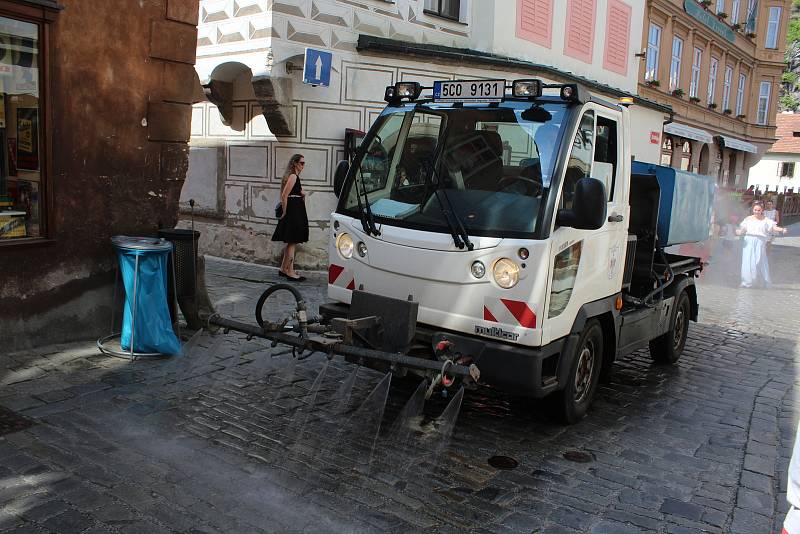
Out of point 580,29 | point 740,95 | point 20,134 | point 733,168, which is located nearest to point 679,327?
point 20,134

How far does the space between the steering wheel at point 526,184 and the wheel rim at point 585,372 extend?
53.1 inches

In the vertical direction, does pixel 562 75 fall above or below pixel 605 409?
above

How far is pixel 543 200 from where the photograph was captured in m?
4.71

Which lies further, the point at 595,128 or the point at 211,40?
the point at 211,40

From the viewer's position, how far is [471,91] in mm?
5184

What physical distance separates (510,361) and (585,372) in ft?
3.81

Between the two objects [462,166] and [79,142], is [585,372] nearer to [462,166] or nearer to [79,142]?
[462,166]

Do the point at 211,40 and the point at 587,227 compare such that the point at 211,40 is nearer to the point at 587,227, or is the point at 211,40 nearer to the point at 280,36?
the point at 280,36

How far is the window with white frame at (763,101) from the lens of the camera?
3406cm

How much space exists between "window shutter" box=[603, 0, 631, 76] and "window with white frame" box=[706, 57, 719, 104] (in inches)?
456

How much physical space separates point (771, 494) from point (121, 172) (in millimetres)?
6029

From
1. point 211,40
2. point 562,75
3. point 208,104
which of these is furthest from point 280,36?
point 562,75

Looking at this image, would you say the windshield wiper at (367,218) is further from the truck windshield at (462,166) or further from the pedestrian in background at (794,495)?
the pedestrian in background at (794,495)

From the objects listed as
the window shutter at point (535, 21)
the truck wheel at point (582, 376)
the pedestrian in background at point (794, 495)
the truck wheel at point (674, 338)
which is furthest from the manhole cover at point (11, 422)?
the window shutter at point (535, 21)
